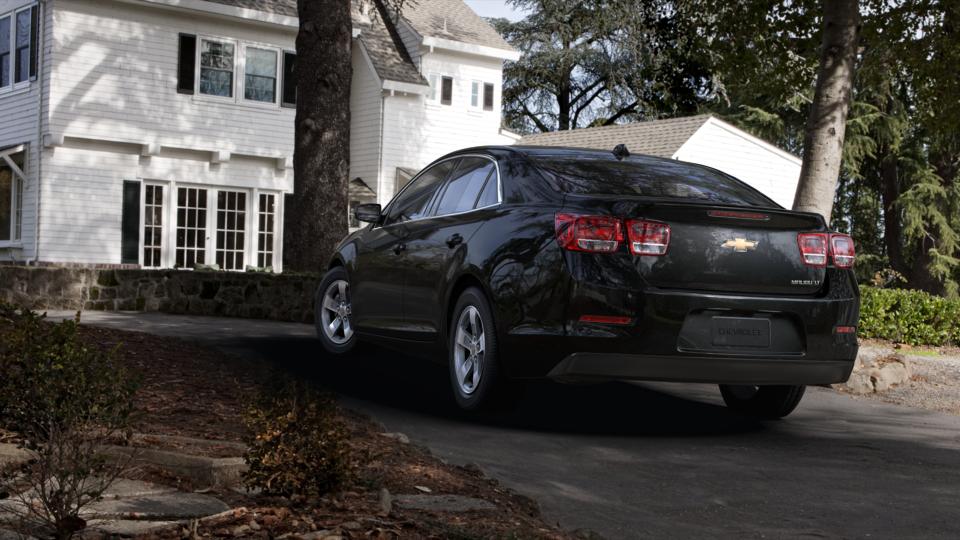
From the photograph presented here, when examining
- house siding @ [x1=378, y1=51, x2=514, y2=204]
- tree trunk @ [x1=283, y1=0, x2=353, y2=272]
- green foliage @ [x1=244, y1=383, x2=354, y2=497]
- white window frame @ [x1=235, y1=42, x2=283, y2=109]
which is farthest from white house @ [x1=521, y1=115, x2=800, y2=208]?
green foliage @ [x1=244, y1=383, x2=354, y2=497]

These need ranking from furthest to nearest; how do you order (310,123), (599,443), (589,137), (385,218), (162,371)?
(589,137) < (310,123) < (385,218) < (162,371) < (599,443)

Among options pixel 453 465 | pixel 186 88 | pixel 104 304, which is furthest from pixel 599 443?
pixel 186 88

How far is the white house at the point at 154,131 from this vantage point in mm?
23781

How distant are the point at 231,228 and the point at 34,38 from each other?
557cm

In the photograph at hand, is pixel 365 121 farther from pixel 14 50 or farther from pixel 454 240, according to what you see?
pixel 454 240

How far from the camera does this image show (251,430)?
4863 mm

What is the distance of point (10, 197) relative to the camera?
25484 mm

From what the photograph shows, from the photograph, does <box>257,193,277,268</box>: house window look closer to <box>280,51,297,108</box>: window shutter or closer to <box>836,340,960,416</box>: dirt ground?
<box>280,51,297,108</box>: window shutter

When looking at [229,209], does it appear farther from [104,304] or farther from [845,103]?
[845,103]

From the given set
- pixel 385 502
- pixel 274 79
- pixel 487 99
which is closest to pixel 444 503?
pixel 385 502

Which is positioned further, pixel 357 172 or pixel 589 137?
pixel 589 137

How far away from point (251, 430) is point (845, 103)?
10993 millimetres

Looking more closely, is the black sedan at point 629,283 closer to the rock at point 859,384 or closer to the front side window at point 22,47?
the rock at point 859,384

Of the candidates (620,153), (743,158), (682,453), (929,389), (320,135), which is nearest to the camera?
(682,453)
